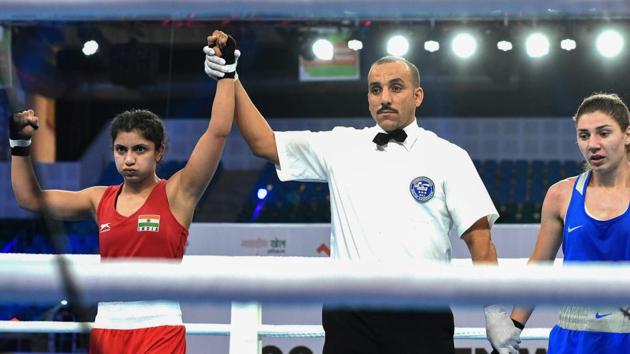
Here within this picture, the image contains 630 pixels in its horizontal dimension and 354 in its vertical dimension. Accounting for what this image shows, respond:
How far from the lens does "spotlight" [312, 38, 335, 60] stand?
26.5 feet

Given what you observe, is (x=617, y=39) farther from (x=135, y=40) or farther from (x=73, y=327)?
(x=73, y=327)

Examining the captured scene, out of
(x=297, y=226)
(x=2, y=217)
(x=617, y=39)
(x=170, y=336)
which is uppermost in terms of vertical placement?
(x=617, y=39)

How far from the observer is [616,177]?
2.07 metres

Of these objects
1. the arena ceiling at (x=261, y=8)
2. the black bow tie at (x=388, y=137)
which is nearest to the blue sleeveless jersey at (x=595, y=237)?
the black bow tie at (x=388, y=137)

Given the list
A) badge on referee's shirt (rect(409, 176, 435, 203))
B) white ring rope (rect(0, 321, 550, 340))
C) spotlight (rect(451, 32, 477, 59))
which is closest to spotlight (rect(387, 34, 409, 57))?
spotlight (rect(451, 32, 477, 59))

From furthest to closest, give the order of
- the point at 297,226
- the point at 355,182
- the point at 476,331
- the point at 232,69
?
the point at 297,226, the point at 476,331, the point at 355,182, the point at 232,69

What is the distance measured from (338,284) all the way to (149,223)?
5.05 feet

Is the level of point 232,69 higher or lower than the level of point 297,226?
lower

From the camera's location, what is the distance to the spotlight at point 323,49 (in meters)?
8.09

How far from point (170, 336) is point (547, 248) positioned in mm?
975

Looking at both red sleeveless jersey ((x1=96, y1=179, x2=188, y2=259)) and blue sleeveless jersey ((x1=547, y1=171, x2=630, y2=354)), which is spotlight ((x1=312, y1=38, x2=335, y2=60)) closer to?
red sleeveless jersey ((x1=96, y1=179, x2=188, y2=259))

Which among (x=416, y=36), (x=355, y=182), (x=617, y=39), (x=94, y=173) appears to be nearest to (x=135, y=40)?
(x=94, y=173)

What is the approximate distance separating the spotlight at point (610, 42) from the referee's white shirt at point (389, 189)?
6269 millimetres

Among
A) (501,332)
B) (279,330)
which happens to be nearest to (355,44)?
(279,330)
